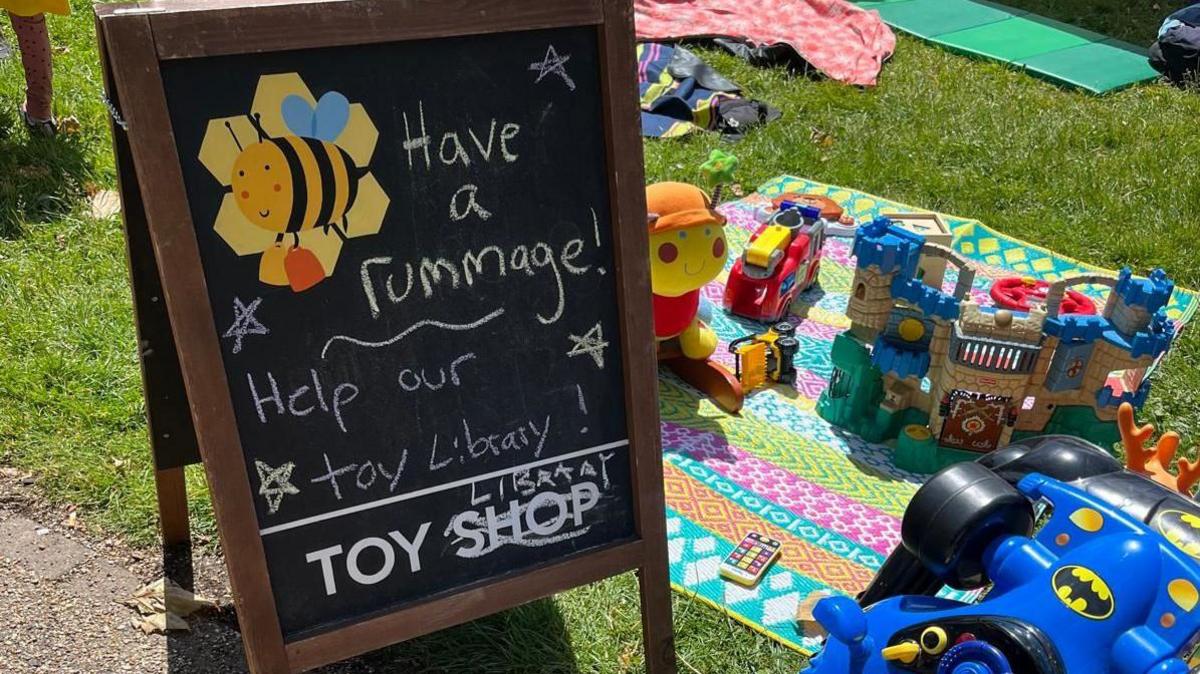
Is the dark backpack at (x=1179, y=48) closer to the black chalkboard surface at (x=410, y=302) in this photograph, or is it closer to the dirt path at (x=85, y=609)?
the black chalkboard surface at (x=410, y=302)

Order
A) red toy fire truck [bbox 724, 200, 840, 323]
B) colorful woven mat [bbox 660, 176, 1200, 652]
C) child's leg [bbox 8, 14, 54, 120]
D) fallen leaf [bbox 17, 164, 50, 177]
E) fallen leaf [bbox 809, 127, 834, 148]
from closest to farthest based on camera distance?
colorful woven mat [bbox 660, 176, 1200, 652], red toy fire truck [bbox 724, 200, 840, 323], fallen leaf [bbox 17, 164, 50, 177], child's leg [bbox 8, 14, 54, 120], fallen leaf [bbox 809, 127, 834, 148]

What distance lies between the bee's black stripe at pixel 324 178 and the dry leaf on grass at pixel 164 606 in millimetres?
1412

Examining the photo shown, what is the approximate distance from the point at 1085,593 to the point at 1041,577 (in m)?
0.07

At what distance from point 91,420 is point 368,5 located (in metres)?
2.21

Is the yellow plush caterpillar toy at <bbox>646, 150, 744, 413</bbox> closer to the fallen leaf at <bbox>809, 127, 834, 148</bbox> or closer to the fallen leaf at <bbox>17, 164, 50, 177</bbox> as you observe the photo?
the fallen leaf at <bbox>809, 127, 834, 148</bbox>

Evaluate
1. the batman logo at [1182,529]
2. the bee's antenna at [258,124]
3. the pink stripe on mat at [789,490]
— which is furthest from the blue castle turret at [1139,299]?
the bee's antenna at [258,124]

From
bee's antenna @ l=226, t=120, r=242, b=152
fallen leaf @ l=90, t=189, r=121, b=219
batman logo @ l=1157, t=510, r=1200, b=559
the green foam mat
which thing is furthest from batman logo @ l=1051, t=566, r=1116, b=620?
the green foam mat

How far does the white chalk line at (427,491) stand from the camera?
6.47ft

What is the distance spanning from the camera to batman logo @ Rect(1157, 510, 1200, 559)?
5.68 feet

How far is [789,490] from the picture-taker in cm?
336

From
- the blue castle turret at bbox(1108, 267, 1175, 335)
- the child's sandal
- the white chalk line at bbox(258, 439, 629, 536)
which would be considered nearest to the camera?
the white chalk line at bbox(258, 439, 629, 536)

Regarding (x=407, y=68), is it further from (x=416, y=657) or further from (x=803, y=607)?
(x=803, y=607)

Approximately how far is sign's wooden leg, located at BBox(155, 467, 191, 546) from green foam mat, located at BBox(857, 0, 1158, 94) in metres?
6.04

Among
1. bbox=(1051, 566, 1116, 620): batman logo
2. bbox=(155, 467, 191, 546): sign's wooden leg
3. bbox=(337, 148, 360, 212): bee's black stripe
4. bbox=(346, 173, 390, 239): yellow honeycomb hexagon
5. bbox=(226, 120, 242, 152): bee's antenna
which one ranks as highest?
bbox=(226, 120, 242, 152): bee's antenna
